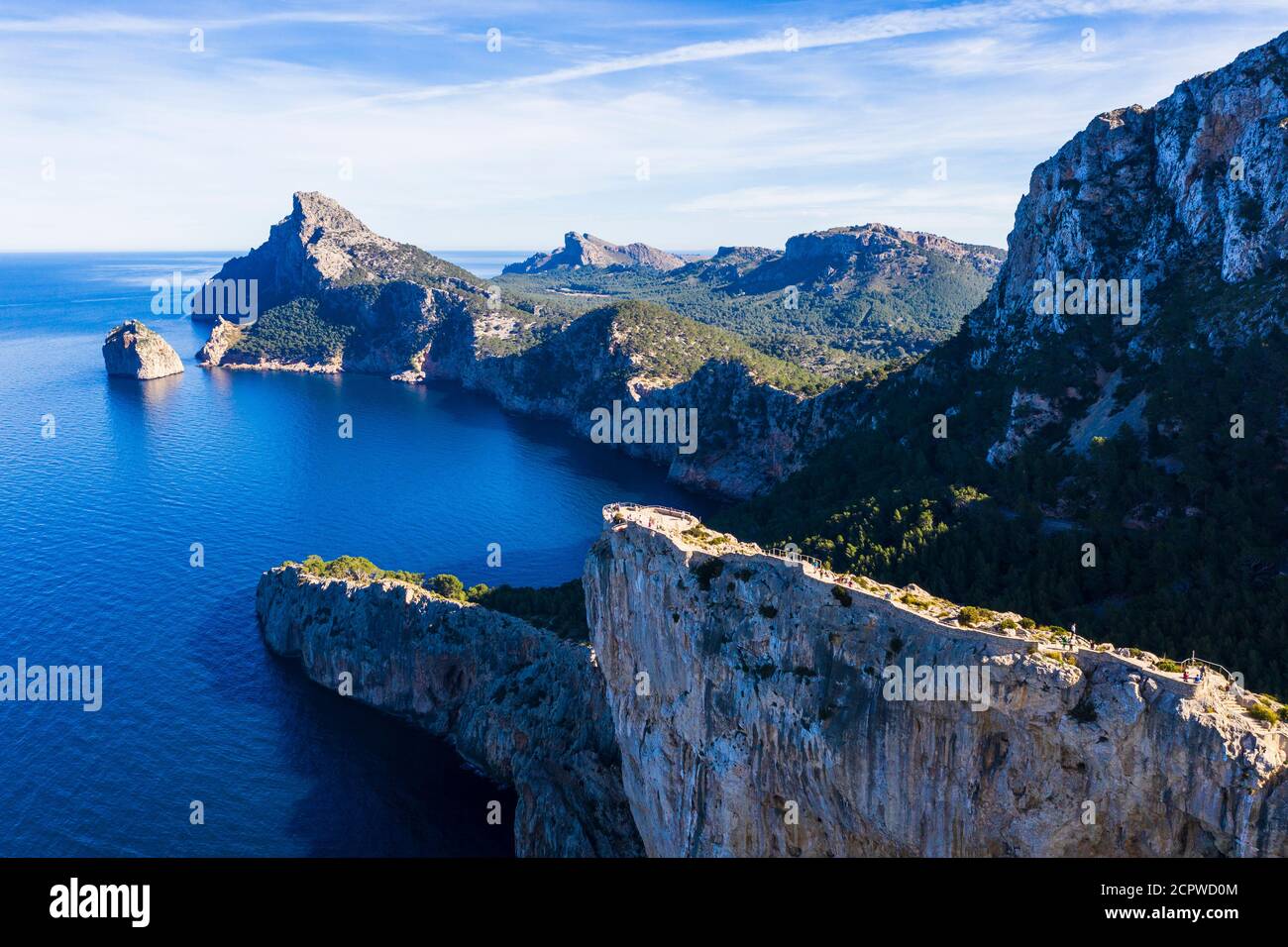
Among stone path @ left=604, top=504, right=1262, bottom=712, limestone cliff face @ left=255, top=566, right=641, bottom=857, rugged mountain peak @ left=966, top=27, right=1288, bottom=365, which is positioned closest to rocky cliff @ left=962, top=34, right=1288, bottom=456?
rugged mountain peak @ left=966, top=27, right=1288, bottom=365

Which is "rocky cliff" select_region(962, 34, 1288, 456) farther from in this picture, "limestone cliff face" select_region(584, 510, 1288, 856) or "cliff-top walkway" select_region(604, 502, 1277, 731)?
"limestone cliff face" select_region(584, 510, 1288, 856)

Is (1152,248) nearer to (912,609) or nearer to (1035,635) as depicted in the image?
(1035,635)

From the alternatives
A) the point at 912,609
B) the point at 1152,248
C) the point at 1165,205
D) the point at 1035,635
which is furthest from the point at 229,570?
the point at 1165,205

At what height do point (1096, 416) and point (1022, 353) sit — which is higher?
point (1022, 353)

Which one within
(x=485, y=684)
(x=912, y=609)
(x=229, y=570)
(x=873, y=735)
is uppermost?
(x=912, y=609)

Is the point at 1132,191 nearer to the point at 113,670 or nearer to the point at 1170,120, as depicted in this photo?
the point at 1170,120

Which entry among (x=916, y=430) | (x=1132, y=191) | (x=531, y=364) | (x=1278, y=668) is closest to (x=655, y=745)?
(x=1278, y=668)
